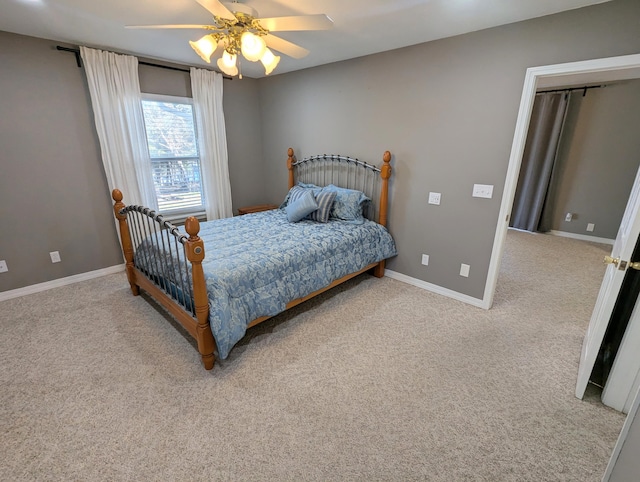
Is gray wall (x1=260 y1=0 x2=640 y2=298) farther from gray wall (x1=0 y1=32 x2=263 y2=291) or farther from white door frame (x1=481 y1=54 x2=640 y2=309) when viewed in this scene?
gray wall (x1=0 y1=32 x2=263 y2=291)

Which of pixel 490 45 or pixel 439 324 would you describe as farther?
pixel 439 324

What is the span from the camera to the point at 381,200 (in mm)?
3453

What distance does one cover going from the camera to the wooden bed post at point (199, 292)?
1868 mm

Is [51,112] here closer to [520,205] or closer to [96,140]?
[96,140]

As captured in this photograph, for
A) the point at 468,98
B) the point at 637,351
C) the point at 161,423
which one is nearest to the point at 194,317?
the point at 161,423

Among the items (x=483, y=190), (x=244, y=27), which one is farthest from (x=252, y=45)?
(x=483, y=190)

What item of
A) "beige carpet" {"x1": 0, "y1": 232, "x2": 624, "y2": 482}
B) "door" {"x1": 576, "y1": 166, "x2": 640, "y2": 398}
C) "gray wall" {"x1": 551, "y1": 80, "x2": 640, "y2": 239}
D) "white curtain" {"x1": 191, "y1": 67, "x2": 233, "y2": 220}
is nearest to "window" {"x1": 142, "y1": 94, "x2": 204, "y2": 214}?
"white curtain" {"x1": 191, "y1": 67, "x2": 233, "y2": 220}

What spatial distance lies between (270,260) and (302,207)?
47.1 inches

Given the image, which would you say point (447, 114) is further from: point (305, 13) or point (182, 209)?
point (182, 209)

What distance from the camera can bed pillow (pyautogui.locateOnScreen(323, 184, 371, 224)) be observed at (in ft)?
11.3

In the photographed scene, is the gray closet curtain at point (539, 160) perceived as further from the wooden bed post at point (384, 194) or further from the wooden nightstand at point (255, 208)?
the wooden nightstand at point (255, 208)

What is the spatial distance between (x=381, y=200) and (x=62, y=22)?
10.9ft

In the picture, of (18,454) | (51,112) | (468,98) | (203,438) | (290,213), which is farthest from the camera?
(290,213)

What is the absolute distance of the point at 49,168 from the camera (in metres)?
3.06
